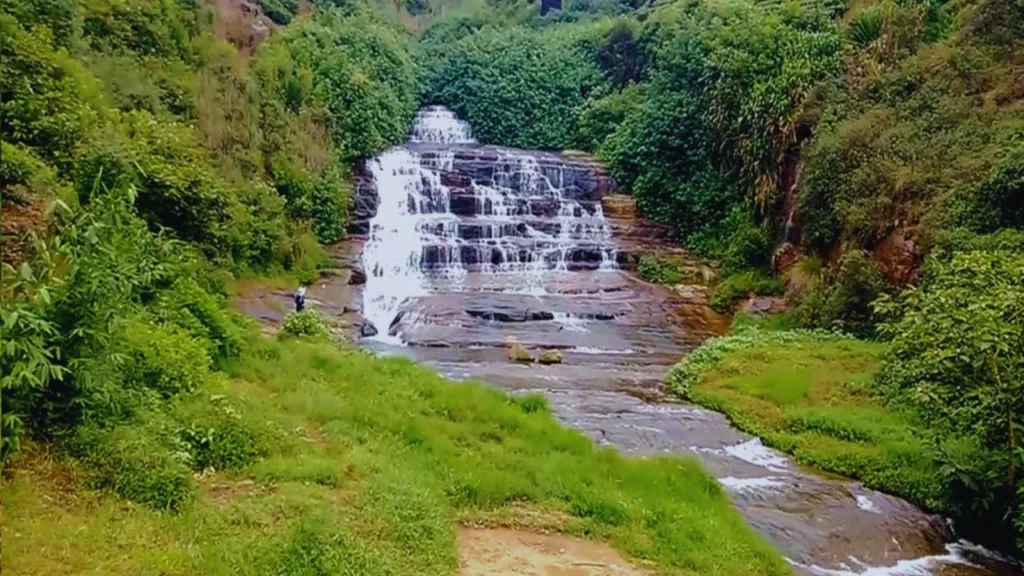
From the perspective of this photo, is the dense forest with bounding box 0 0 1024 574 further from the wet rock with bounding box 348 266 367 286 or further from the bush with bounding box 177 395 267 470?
the wet rock with bounding box 348 266 367 286

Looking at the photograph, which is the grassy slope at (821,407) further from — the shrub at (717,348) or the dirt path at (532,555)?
the dirt path at (532,555)

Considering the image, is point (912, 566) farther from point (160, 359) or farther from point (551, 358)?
point (551, 358)

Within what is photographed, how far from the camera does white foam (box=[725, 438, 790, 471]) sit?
38.9 ft

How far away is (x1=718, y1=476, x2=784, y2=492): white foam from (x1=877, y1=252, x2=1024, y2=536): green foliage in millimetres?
2060

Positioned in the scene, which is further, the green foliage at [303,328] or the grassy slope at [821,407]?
the green foliage at [303,328]

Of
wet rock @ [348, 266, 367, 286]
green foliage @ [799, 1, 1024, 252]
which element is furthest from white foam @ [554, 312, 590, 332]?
green foliage @ [799, 1, 1024, 252]

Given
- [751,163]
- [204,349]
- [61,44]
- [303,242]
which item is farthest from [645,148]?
[204,349]

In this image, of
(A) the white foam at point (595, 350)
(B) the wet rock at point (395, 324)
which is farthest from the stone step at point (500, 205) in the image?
(A) the white foam at point (595, 350)

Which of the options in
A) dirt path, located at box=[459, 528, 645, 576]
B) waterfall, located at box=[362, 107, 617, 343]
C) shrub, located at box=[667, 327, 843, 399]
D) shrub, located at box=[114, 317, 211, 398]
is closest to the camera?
dirt path, located at box=[459, 528, 645, 576]

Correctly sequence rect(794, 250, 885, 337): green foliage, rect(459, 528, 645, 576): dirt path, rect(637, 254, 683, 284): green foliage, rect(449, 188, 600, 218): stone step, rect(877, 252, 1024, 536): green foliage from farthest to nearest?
rect(449, 188, 600, 218): stone step
rect(637, 254, 683, 284): green foliage
rect(794, 250, 885, 337): green foliage
rect(877, 252, 1024, 536): green foliage
rect(459, 528, 645, 576): dirt path

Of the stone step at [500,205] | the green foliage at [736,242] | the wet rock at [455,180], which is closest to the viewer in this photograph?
the green foliage at [736,242]

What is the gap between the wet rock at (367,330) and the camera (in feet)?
59.2

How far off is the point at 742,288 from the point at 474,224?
7.83m

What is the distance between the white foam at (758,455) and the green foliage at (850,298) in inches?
212
